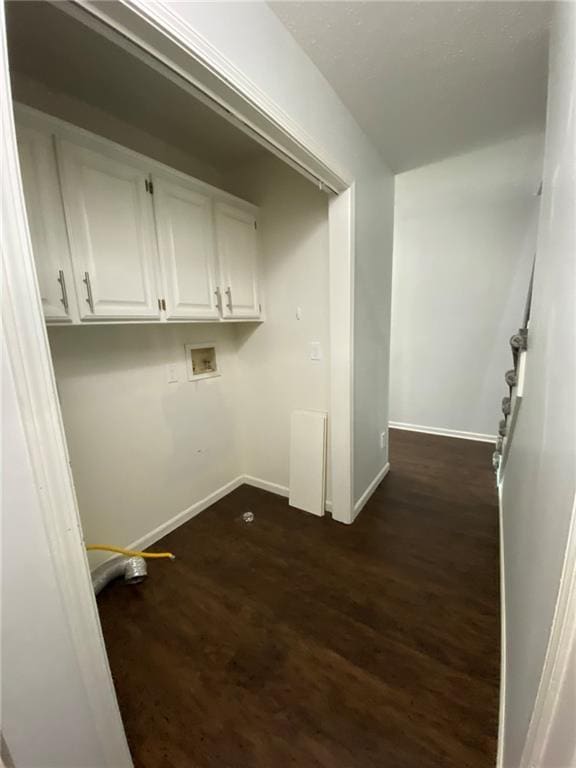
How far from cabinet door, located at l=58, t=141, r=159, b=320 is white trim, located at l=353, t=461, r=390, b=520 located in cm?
192

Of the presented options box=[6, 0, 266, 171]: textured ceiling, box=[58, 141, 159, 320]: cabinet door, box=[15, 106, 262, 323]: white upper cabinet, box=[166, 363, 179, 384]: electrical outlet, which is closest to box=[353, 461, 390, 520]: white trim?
box=[166, 363, 179, 384]: electrical outlet

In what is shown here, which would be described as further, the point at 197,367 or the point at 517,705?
the point at 197,367

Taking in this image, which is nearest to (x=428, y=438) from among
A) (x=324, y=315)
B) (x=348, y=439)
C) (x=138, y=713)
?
(x=348, y=439)

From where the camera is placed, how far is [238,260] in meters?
2.18

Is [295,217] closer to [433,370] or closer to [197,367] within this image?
[197,367]

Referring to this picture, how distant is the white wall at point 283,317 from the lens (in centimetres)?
214

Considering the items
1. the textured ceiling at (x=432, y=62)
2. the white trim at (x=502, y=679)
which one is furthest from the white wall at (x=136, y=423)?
the white trim at (x=502, y=679)

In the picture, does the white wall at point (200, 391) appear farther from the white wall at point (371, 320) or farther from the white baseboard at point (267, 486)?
the white wall at point (371, 320)

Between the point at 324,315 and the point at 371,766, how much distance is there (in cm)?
208

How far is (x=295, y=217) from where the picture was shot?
2184 millimetres

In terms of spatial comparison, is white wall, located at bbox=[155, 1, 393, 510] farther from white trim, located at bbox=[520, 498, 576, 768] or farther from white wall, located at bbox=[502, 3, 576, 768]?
white trim, located at bbox=[520, 498, 576, 768]

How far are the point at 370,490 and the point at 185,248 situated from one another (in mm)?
2255

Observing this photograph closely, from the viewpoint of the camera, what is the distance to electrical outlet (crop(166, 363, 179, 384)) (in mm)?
2113

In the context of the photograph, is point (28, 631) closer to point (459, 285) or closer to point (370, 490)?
point (370, 490)
